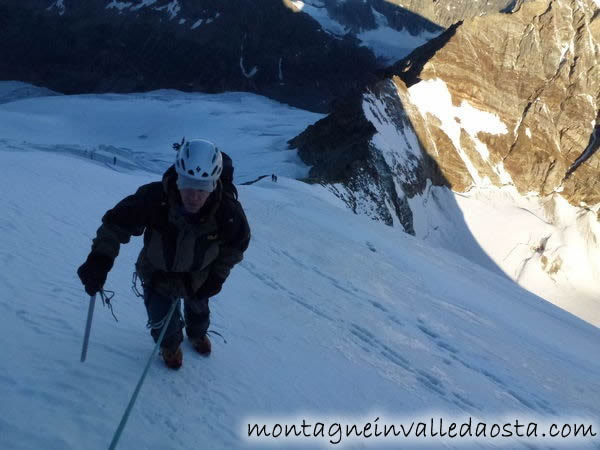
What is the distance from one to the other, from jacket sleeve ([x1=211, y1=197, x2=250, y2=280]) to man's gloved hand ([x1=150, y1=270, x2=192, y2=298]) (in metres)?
0.21

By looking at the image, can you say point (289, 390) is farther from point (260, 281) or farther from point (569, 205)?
point (569, 205)

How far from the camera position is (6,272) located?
17.9 ft

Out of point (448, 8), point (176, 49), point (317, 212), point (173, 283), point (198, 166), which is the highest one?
Answer: point (448, 8)

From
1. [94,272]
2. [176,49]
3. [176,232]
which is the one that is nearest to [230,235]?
[176,232]

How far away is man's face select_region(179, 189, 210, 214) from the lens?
339cm

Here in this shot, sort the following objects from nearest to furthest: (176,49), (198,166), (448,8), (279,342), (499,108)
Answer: (198,166), (279,342), (499,108), (176,49), (448,8)

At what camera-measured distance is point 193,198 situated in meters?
3.41

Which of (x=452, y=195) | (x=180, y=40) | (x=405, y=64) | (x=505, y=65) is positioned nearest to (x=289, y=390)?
(x=452, y=195)

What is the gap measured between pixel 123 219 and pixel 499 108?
41.8 m

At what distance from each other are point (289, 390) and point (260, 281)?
129 inches

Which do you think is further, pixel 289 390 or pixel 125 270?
pixel 125 270

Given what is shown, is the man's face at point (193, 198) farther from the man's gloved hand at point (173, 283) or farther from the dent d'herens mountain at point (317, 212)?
the dent d'herens mountain at point (317, 212)

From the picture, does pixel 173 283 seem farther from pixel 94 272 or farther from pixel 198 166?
pixel 198 166

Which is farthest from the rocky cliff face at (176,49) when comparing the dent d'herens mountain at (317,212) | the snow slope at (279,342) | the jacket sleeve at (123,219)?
the jacket sleeve at (123,219)
